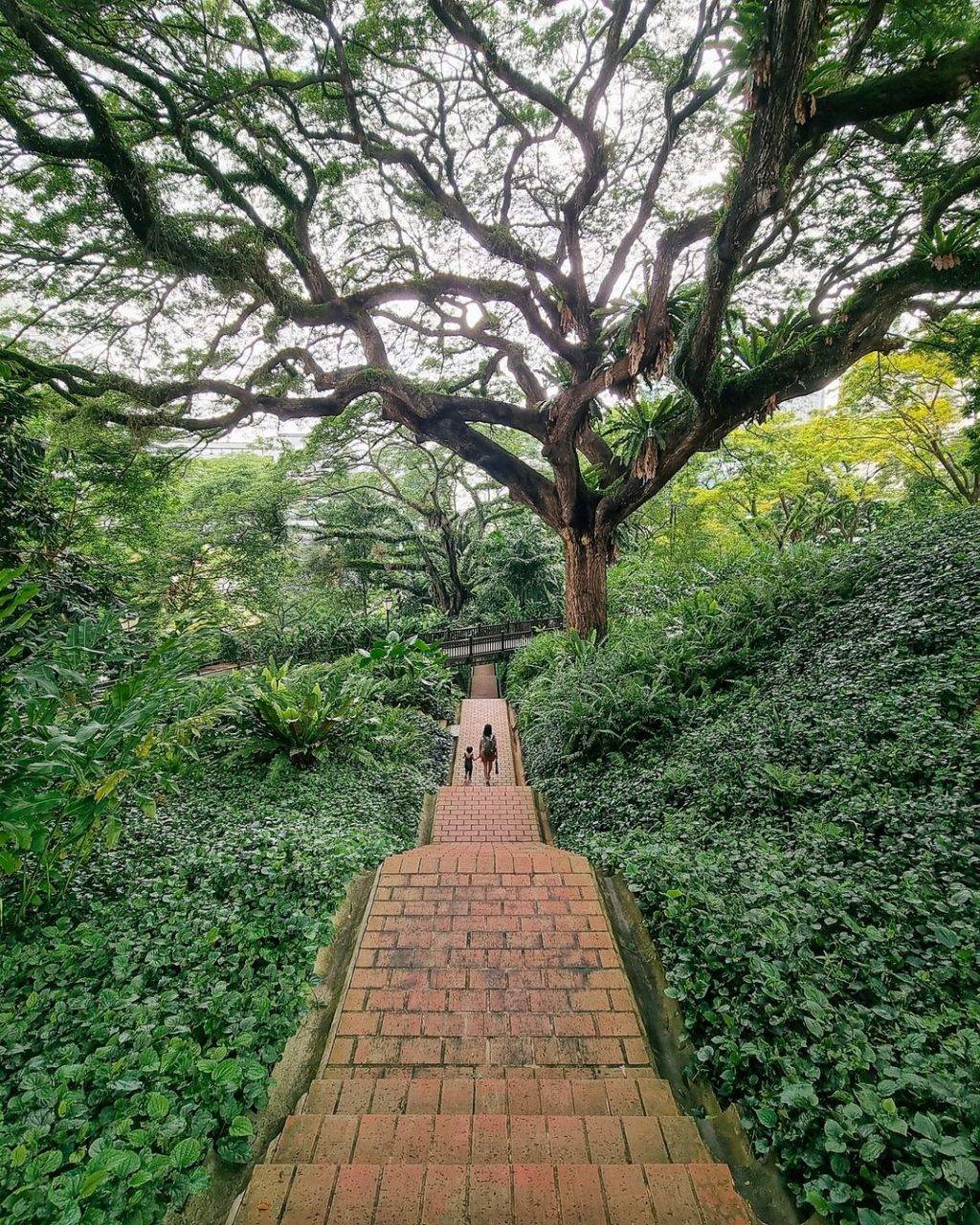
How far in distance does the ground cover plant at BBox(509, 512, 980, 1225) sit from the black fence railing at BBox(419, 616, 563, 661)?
24.5 ft

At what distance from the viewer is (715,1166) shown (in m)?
1.68

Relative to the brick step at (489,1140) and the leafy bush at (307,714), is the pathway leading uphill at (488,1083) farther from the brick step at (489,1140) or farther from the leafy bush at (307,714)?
the leafy bush at (307,714)

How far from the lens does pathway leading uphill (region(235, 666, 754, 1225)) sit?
158 centimetres

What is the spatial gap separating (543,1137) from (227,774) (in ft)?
14.9

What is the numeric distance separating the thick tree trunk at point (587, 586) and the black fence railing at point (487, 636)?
490 centimetres

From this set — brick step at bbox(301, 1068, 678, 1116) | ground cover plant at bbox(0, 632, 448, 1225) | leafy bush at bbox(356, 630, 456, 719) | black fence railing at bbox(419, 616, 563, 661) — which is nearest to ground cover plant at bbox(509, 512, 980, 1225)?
brick step at bbox(301, 1068, 678, 1116)

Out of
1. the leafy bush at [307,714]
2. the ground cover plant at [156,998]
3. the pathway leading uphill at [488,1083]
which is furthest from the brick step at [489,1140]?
the leafy bush at [307,714]

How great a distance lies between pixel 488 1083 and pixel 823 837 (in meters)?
2.37

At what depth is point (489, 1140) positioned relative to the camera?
1847 millimetres

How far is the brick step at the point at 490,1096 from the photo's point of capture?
203 cm

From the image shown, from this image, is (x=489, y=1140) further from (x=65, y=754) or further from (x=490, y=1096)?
(x=65, y=754)

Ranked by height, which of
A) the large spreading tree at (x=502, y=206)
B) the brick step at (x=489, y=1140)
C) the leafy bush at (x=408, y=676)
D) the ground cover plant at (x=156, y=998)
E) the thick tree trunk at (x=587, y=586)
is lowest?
the brick step at (x=489, y=1140)

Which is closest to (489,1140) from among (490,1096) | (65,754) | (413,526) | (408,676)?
(490,1096)

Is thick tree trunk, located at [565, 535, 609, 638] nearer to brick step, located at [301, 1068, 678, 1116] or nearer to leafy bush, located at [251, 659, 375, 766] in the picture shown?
leafy bush, located at [251, 659, 375, 766]
